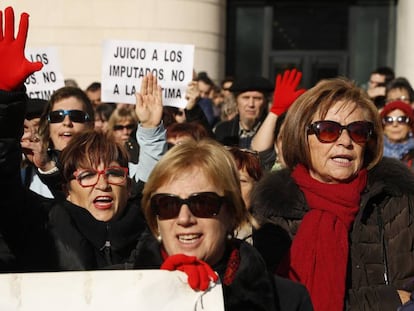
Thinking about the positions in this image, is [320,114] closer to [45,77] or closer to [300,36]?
[45,77]

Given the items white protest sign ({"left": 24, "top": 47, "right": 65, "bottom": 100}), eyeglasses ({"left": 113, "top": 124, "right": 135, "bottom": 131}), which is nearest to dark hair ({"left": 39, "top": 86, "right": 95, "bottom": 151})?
white protest sign ({"left": 24, "top": 47, "right": 65, "bottom": 100})

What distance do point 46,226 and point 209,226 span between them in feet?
2.65

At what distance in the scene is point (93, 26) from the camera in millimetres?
17578

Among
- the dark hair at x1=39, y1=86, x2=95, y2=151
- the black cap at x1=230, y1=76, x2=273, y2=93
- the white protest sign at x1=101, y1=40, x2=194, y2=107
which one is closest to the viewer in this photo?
the dark hair at x1=39, y1=86, x2=95, y2=151

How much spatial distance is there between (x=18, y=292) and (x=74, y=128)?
3360 millimetres

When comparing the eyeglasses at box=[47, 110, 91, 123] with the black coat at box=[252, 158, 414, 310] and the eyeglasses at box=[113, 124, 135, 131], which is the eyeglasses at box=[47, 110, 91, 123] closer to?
the eyeglasses at box=[113, 124, 135, 131]

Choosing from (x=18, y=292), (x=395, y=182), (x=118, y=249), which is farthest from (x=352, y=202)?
(x=18, y=292)

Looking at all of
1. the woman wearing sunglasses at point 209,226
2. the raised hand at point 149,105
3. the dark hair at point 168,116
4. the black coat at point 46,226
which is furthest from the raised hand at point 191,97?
the woman wearing sunglasses at point 209,226

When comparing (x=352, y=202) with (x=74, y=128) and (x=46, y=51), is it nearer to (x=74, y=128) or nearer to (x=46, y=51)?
(x=74, y=128)

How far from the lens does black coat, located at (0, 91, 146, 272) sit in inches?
131

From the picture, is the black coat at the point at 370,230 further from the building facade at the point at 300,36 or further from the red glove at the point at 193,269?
the building facade at the point at 300,36

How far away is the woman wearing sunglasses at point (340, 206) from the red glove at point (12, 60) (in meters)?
1.26

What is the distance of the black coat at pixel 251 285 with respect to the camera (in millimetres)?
3215

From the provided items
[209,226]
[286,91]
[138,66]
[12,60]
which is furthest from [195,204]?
[138,66]
